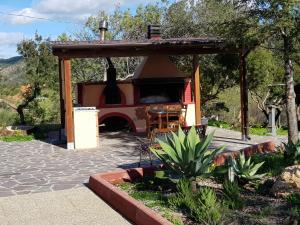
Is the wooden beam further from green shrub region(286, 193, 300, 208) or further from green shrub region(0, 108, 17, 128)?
green shrub region(286, 193, 300, 208)

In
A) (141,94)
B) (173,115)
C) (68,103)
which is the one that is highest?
(141,94)

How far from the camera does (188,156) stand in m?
6.11

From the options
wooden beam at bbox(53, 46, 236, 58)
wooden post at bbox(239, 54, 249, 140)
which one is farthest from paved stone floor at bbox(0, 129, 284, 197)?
wooden beam at bbox(53, 46, 236, 58)

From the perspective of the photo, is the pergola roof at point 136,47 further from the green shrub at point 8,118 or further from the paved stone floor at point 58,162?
the green shrub at point 8,118

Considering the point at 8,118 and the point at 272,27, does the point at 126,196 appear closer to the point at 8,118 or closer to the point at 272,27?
the point at 272,27

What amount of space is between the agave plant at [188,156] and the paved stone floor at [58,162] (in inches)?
87.4

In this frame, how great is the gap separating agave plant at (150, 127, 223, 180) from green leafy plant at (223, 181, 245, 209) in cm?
45

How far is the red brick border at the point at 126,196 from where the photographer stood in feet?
16.9

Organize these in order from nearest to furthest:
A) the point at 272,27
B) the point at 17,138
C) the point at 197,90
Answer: the point at 272,27 < the point at 17,138 < the point at 197,90

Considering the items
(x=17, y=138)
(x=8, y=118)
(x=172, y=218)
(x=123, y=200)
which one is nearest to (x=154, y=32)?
(x=17, y=138)

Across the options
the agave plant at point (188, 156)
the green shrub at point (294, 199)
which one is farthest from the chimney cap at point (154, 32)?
the green shrub at point (294, 199)

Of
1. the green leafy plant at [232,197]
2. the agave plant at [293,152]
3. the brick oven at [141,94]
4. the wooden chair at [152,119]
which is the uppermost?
the brick oven at [141,94]

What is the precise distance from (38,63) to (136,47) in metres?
5.74

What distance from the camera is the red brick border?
5.16m
